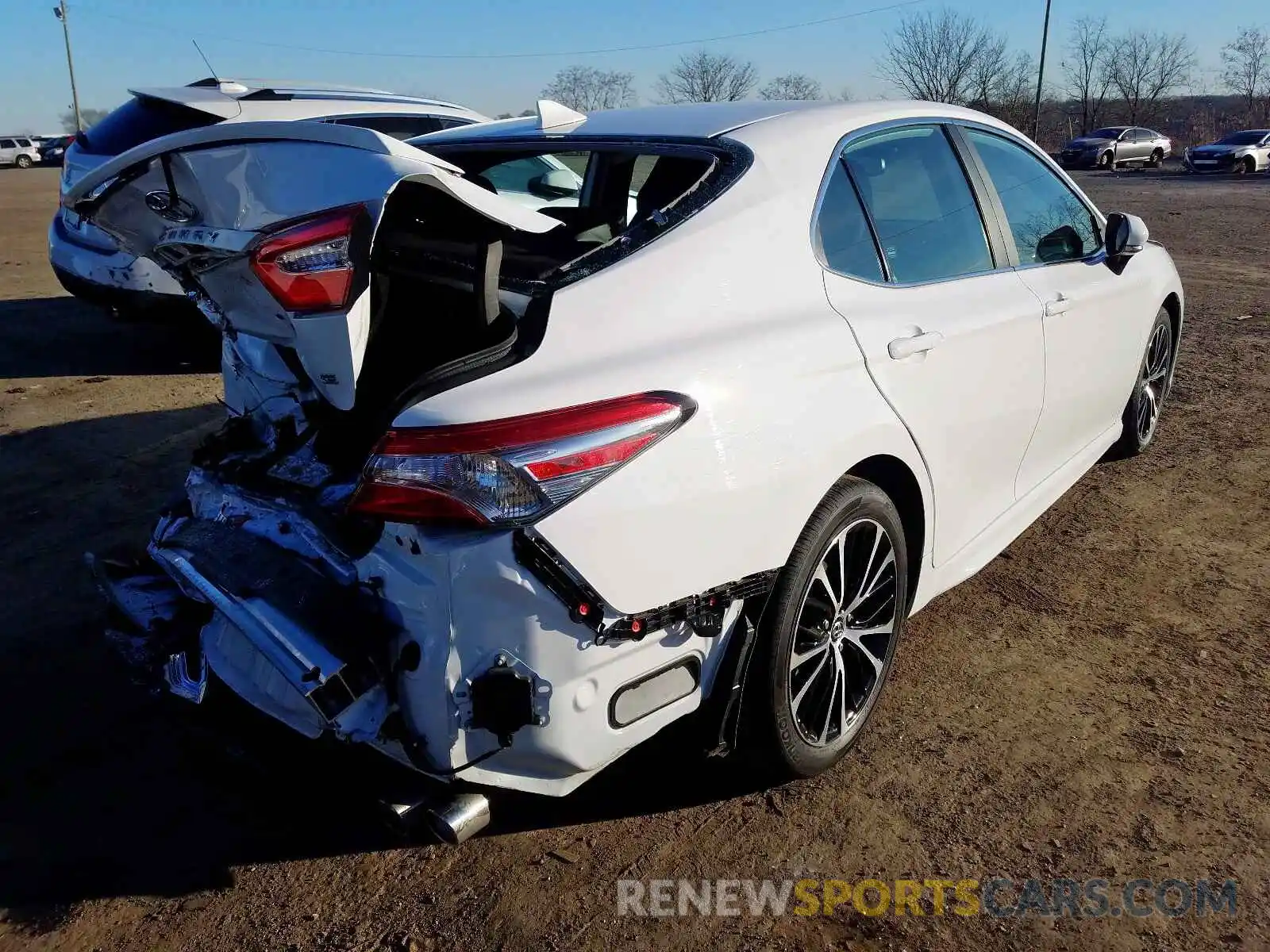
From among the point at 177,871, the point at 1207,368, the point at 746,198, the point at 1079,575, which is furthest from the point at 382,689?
the point at 1207,368

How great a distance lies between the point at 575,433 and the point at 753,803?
1.25m

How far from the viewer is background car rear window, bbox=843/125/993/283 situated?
2.94 m

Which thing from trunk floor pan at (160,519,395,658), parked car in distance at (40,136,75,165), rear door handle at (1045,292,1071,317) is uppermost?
rear door handle at (1045,292,1071,317)

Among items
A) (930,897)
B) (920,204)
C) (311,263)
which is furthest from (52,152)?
(930,897)

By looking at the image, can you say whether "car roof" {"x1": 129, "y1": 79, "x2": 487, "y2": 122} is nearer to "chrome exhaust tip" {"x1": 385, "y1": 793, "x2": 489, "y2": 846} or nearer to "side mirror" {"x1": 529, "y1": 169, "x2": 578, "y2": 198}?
"side mirror" {"x1": 529, "y1": 169, "x2": 578, "y2": 198}

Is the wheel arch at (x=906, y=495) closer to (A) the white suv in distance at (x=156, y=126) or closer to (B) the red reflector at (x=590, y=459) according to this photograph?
(B) the red reflector at (x=590, y=459)

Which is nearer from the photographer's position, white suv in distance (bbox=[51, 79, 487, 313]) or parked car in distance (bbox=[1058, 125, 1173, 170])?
white suv in distance (bbox=[51, 79, 487, 313])

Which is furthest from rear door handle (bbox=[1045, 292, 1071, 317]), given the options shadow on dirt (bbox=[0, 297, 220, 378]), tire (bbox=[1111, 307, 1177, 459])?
shadow on dirt (bbox=[0, 297, 220, 378])

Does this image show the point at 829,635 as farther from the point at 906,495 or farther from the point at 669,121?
the point at 669,121

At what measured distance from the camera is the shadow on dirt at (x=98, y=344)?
6926mm

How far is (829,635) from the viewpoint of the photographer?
267 centimetres

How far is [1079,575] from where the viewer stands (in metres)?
3.94

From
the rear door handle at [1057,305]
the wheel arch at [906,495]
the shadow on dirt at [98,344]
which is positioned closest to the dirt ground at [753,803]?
the wheel arch at [906,495]

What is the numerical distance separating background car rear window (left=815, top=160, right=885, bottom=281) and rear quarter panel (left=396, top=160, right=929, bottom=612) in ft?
0.29
